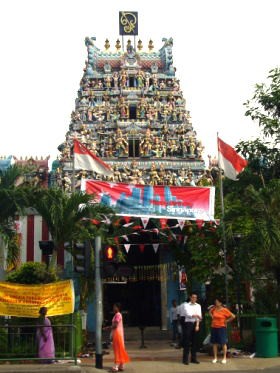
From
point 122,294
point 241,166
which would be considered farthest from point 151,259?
point 241,166

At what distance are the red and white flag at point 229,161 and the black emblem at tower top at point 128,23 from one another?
28.6 meters

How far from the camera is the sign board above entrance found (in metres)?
19.5

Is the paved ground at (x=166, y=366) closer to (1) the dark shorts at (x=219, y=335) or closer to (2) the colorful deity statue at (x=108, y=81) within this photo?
(1) the dark shorts at (x=219, y=335)

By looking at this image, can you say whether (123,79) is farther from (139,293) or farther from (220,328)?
(220,328)

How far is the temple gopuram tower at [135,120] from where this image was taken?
36094 millimetres

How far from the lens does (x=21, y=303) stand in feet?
45.2

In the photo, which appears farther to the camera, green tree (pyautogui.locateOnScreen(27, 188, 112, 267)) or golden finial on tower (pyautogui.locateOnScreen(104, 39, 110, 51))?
golden finial on tower (pyautogui.locateOnScreen(104, 39, 110, 51))

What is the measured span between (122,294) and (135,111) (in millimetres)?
13328

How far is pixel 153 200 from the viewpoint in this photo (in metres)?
19.5

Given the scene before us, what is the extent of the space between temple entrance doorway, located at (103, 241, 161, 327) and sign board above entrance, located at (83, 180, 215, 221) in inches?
449

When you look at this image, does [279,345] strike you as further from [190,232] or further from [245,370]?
[190,232]

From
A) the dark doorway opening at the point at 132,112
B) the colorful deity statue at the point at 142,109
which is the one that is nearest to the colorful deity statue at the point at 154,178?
the colorful deity statue at the point at 142,109

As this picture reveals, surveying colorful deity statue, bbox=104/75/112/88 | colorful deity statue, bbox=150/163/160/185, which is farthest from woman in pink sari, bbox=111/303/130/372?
colorful deity statue, bbox=104/75/112/88

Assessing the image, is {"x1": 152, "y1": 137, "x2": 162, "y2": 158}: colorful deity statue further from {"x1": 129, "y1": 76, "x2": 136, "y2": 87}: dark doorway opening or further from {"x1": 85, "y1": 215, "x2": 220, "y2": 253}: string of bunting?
{"x1": 85, "y1": 215, "x2": 220, "y2": 253}: string of bunting
